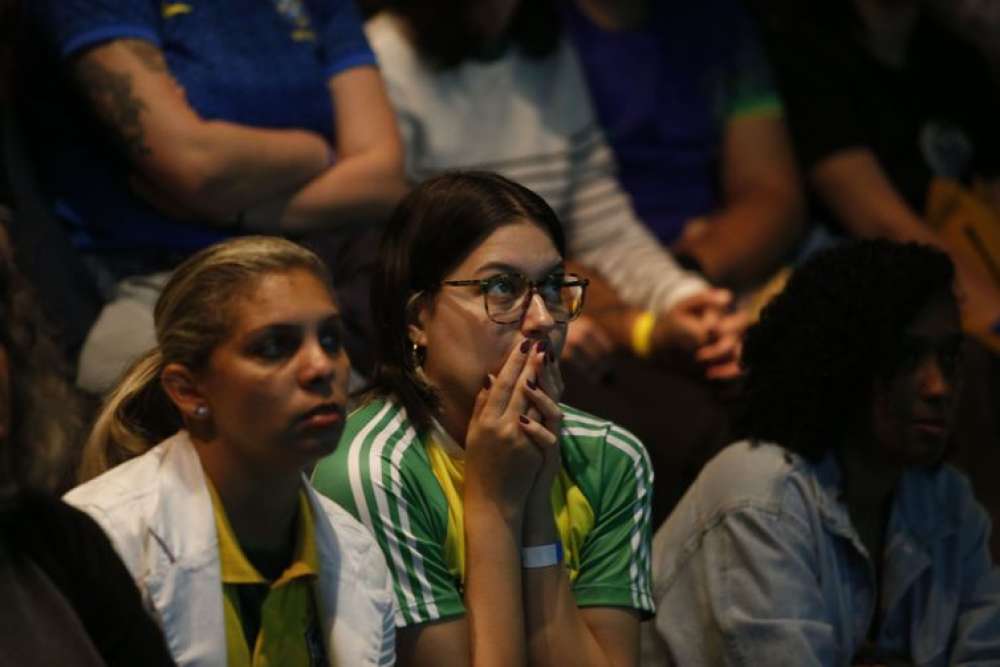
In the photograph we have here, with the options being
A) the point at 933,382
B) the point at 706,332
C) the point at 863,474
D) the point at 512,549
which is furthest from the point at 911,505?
the point at 512,549

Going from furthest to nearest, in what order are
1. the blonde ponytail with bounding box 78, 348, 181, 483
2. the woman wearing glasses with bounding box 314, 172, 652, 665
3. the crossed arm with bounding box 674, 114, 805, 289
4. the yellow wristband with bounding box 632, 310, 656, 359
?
1. the crossed arm with bounding box 674, 114, 805, 289
2. the yellow wristband with bounding box 632, 310, 656, 359
3. the woman wearing glasses with bounding box 314, 172, 652, 665
4. the blonde ponytail with bounding box 78, 348, 181, 483

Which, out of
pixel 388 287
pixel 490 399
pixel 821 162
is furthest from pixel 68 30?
pixel 821 162

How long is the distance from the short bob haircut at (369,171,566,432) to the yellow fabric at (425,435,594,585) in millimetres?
57

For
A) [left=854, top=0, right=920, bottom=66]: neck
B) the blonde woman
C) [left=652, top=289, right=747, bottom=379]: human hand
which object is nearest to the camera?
the blonde woman

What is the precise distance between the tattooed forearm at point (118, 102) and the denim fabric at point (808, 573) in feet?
3.28

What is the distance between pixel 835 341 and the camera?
2.41 meters

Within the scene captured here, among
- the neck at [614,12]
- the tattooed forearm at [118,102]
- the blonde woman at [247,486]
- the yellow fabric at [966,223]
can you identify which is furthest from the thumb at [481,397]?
the yellow fabric at [966,223]

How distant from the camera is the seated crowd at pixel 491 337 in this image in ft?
5.81

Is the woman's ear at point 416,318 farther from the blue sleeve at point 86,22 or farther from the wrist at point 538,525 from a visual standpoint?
the blue sleeve at point 86,22

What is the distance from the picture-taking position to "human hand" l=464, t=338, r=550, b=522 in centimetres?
A: 204

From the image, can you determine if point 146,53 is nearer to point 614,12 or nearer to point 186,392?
point 186,392

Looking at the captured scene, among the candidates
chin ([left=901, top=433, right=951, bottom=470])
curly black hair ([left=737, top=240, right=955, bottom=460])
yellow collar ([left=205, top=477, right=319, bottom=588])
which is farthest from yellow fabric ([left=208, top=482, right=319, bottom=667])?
chin ([left=901, top=433, right=951, bottom=470])

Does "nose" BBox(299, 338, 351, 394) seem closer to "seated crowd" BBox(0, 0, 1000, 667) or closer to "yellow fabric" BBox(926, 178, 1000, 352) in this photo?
"seated crowd" BBox(0, 0, 1000, 667)

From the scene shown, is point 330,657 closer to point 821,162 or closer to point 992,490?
point 992,490
